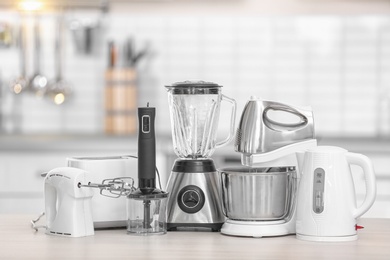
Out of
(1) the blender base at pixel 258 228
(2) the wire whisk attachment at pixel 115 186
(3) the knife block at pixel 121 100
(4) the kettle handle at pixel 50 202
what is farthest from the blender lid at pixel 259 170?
(3) the knife block at pixel 121 100

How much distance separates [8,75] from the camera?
182 inches

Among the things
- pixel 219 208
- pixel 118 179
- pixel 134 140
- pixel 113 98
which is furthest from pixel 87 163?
pixel 113 98

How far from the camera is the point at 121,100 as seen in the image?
4426mm

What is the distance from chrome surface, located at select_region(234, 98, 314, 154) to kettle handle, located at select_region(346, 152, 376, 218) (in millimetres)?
152

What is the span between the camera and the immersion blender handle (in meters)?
1.92

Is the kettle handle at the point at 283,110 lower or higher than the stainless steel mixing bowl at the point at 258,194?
higher

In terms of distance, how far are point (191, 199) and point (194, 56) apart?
106 inches

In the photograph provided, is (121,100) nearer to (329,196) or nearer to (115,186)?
(115,186)

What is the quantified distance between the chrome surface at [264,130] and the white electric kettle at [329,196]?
10 centimetres

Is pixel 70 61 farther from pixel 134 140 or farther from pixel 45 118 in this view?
pixel 134 140

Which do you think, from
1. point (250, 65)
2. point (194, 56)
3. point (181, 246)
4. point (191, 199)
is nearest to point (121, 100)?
point (194, 56)

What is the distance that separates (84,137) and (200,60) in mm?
903

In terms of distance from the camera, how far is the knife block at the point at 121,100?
4414mm

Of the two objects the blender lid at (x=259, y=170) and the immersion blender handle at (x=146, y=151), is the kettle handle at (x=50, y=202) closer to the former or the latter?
the immersion blender handle at (x=146, y=151)
